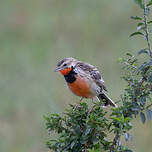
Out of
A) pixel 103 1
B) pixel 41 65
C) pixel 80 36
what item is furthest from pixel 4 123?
pixel 103 1

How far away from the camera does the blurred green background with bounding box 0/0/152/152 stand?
27.7ft

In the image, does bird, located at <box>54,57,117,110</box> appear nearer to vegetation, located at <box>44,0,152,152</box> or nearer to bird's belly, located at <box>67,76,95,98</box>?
bird's belly, located at <box>67,76,95,98</box>

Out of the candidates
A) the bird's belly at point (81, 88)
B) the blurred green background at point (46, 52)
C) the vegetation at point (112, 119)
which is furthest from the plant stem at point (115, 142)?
the blurred green background at point (46, 52)

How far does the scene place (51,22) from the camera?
42.2 ft

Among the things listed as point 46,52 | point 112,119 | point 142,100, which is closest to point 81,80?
point 112,119

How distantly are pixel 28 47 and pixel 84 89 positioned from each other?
5.91m

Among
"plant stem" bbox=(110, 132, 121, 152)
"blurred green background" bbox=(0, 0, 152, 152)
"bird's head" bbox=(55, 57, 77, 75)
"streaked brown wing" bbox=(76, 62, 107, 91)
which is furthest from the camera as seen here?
"blurred green background" bbox=(0, 0, 152, 152)

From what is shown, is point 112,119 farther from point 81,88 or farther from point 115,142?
point 81,88

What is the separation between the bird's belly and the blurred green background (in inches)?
39.0

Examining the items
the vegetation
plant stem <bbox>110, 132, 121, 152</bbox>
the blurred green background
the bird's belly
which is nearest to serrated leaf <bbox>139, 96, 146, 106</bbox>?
the vegetation

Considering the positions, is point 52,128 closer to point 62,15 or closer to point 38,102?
point 38,102

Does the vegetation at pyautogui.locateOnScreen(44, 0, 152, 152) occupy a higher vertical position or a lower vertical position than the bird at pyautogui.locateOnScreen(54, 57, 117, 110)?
lower

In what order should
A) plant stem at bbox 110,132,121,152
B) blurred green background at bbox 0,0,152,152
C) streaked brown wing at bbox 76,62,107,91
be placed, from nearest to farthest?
1. plant stem at bbox 110,132,121,152
2. streaked brown wing at bbox 76,62,107,91
3. blurred green background at bbox 0,0,152,152

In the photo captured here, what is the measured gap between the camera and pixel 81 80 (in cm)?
644
